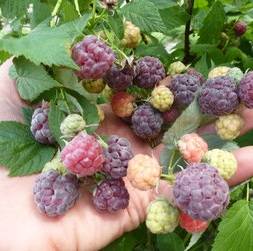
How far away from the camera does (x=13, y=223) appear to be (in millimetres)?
1376

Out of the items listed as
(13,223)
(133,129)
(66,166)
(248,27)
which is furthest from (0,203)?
(248,27)

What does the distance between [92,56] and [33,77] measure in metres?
0.16

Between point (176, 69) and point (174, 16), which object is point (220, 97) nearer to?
point (176, 69)

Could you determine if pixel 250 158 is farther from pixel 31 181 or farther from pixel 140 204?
pixel 31 181

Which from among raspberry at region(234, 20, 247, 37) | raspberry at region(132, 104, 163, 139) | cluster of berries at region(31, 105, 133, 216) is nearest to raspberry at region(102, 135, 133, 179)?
cluster of berries at region(31, 105, 133, 216)

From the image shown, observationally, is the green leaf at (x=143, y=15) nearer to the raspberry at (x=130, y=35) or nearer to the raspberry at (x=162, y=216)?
the raspberry at (x=130, y=35)

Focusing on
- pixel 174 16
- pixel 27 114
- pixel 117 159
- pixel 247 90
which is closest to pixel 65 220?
pixel 117 159

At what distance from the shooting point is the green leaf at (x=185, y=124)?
4.69 feet

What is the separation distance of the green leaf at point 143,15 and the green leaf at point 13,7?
26 cm

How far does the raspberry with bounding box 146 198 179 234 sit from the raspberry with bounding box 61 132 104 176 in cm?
16

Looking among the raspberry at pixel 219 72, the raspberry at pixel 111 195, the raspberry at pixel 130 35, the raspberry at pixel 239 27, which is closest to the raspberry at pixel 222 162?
the raspberry at pixel 111 195

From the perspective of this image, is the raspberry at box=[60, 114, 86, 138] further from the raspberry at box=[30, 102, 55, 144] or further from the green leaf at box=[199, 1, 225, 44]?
the green leaf at box=[199, 1, 225, 44]

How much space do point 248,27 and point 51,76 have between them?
806 mm

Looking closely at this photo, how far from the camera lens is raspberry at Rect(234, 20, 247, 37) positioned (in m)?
1.88
